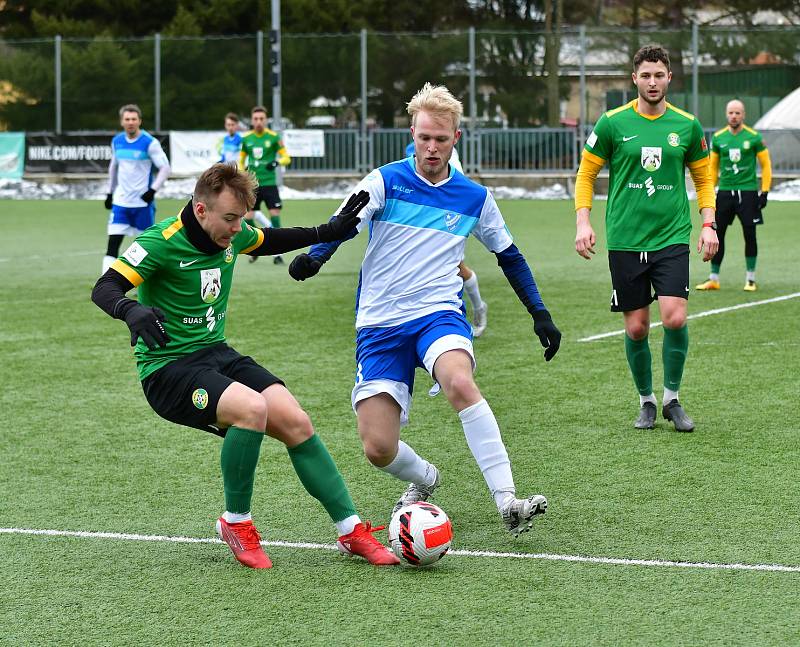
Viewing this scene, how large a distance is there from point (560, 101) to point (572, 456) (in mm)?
25314

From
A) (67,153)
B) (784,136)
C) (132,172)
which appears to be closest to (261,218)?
(132,172)

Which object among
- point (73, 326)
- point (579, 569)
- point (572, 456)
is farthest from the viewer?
point (73, 326)

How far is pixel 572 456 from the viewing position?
696cm

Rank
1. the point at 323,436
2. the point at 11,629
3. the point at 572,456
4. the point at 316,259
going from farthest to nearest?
the point at 323,436
the point at 572,456
the point at 316,259
the point at 11,629

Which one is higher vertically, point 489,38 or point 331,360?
point 489,38

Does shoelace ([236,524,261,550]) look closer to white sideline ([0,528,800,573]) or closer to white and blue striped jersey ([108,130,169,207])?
white sideline ([0,528,800,573])

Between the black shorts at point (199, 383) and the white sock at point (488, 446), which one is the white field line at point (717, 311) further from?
the black shorts at point (199, 383)

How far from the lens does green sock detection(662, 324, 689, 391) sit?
25.4ft

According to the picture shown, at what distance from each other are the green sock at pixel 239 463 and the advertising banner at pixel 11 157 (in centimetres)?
2980

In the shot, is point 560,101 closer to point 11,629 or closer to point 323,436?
A: point 323,436

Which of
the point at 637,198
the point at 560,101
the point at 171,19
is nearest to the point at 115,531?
the point at 637,198

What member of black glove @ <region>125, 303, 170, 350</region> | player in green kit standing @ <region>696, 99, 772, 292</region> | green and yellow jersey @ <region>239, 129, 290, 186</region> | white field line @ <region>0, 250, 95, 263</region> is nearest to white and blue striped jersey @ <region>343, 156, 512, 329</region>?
black glove @ <region>125, 303, 170, 350</region>

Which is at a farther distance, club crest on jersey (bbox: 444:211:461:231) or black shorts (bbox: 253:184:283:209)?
black shorts (bbox: 253:184:283:209)

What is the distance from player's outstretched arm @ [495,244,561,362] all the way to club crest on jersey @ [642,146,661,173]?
2050 millimetres
